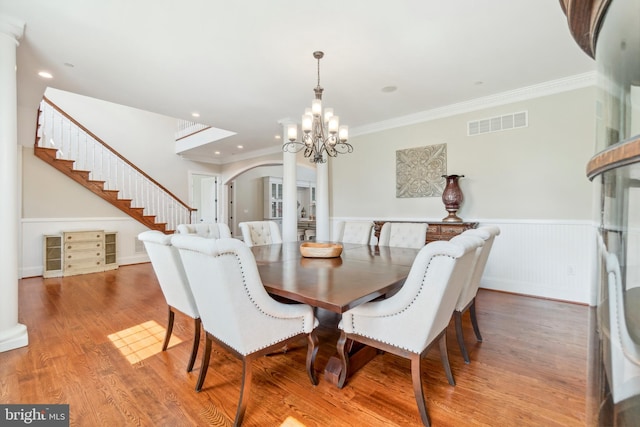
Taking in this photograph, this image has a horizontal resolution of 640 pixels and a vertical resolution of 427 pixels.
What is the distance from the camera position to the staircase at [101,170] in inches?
210

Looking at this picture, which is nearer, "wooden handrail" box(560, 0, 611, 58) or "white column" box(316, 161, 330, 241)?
"wooden handrail" box(560, 0, 611, 58)

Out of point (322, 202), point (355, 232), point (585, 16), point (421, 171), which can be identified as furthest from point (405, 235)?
point (585, 16)

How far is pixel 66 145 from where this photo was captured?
18.2 feet

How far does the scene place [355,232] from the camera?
384 centimetres

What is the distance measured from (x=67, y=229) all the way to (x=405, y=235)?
6132mm

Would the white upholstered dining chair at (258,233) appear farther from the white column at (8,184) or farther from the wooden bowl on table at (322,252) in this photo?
the white column at (8,184)

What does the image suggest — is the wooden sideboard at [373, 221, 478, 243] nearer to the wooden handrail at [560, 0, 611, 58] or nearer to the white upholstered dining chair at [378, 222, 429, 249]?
the white upholstered dining chair at [378, 222, 429, 249]

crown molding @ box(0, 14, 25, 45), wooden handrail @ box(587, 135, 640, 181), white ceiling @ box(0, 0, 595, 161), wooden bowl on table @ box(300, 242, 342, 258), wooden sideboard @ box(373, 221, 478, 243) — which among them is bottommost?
wooden bowl on table @ box(300, 242, 342, 258)

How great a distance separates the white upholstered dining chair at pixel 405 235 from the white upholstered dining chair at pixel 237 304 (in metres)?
2.04

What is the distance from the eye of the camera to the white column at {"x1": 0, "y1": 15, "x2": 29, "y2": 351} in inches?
89.5

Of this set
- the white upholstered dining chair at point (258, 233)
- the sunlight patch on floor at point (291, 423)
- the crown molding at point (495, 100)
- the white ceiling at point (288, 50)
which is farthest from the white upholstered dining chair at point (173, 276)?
the crown molding at point (495, 100)

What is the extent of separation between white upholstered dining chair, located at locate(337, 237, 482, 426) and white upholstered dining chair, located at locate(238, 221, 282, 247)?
222cm

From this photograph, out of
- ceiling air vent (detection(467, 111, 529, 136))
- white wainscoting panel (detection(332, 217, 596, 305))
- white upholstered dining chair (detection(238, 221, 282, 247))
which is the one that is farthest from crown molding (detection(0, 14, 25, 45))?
white wainscoting panel (detection(332, 217, 596, 305))

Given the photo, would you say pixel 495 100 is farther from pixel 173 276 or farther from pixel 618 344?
pixel 173 276
